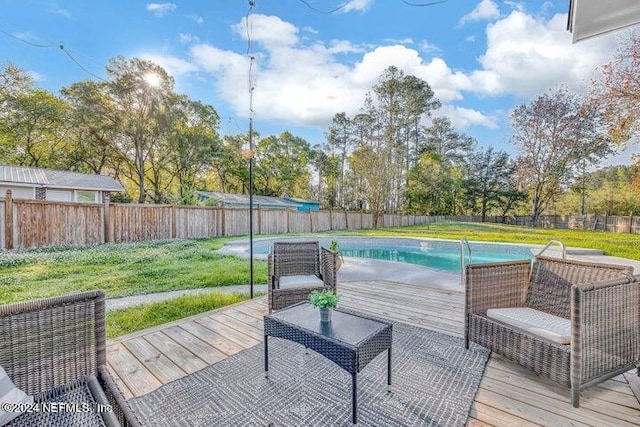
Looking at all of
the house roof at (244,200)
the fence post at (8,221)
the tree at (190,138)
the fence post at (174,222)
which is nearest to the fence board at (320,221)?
the house roof at (244,200)

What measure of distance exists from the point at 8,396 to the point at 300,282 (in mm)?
2278

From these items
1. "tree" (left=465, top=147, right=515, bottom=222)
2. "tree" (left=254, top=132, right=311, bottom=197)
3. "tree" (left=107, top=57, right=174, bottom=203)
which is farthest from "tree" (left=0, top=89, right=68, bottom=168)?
"tree" (left=465, top=147, right=515, bottom=222)

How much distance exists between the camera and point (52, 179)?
12500 mm

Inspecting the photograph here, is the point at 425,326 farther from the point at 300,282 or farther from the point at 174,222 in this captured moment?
the point at 174,222

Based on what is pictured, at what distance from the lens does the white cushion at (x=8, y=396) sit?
1027 mm

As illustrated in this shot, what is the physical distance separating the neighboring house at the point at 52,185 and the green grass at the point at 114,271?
5.02m

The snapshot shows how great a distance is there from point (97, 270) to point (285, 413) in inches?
216

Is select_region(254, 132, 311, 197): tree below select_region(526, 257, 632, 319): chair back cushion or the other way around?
the other way around

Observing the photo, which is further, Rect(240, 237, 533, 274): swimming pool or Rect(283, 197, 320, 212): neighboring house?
Rect(283, 197, 320, 212): neighboring house

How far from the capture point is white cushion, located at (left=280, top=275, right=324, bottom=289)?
3.10 m

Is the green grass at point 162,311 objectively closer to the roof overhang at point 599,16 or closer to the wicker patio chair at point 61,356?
the wicker patio chair at point 61,356

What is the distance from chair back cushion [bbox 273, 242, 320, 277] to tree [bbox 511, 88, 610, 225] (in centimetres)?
2126

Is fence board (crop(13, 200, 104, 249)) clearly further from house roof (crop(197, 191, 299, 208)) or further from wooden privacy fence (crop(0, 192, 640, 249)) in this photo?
Result: house roof (crop(197, 191, 299, 208))

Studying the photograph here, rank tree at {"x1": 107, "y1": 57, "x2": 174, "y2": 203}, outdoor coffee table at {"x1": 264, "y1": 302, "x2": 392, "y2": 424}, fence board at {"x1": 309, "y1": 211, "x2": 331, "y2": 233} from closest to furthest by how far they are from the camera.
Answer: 1. outdoor coffee table at {"x1": 264, "y1": 302, "x2": 392, "y2": 424}
2. fence board at {"x1": 309, "y1": 211, "x2": 331, "y2": 233}
3. tree at {"x1": 107, "y1": 57, "x2": 174, "y2": 203}
